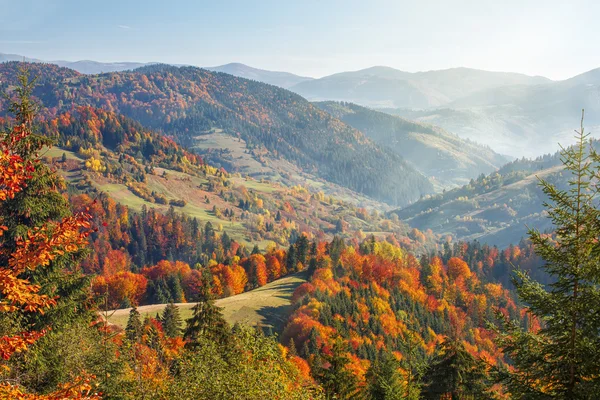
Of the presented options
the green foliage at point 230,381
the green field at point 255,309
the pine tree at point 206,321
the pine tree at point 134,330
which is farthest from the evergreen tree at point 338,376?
the green field at point 255,309

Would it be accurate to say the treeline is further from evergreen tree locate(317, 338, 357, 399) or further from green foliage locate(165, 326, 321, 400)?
evergreen tree locate(317, 338, 357, 399)

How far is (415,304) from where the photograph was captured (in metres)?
144

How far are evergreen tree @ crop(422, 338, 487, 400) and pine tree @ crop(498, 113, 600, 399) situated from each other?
23431 millimetres

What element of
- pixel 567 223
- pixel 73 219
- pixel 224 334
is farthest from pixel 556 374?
pixel 224 334

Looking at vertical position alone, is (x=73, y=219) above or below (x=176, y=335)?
above

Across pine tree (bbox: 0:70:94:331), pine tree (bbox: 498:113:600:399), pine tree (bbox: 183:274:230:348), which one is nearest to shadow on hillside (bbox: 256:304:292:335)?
pine tree (bbox: 183:274:230:348)

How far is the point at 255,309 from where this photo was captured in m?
113

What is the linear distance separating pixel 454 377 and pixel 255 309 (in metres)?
80.7

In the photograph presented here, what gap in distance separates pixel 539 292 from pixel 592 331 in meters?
2.14

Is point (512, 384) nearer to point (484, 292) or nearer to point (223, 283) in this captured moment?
point (223, 283)

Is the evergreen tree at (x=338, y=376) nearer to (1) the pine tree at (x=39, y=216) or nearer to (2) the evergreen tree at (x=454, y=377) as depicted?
(2) the evergreen tree at (x=454, y=377)

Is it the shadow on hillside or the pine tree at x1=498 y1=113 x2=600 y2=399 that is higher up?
the pine tree at x1=498 y1=113 x2=600 y2=399

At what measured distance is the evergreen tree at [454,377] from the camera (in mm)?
38375

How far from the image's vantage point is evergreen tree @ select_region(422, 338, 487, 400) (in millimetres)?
38375
